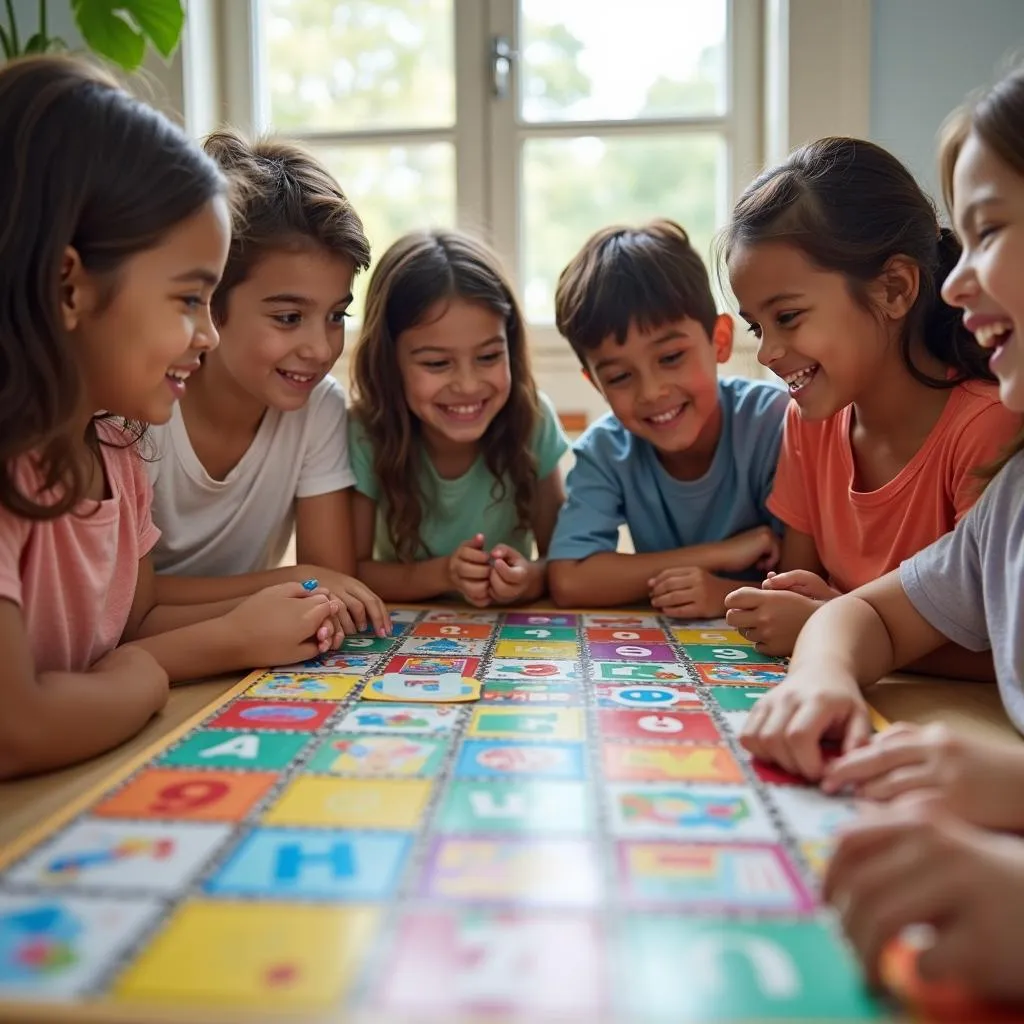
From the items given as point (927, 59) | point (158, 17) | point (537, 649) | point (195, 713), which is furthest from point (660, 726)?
point (927, 59)

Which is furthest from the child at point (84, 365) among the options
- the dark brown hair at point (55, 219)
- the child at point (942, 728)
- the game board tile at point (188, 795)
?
the child at point (942, 728)

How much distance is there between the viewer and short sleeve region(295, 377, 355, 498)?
1420 millimetres

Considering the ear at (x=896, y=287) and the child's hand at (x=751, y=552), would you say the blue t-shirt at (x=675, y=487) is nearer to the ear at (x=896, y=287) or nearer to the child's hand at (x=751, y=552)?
the child's hand at (x=751, y=552)

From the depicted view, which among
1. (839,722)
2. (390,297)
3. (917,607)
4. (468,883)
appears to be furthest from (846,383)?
(468,883)

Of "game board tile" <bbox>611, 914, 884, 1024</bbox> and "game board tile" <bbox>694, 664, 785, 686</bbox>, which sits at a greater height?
"game board tile" <bbox>611, 914, 884, 1024</bbox>

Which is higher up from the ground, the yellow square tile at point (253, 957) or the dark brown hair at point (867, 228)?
the dark brown hair at point (867, 228)

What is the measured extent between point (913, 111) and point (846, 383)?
1.13m

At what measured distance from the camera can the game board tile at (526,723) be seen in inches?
31.1

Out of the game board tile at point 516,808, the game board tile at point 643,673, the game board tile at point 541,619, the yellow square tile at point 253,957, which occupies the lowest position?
the game board tile at point 541,619

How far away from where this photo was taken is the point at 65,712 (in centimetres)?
76

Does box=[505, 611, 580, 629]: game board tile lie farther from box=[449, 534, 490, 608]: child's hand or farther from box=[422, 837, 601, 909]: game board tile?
box=[422, 837, 601, 909]: game board tile

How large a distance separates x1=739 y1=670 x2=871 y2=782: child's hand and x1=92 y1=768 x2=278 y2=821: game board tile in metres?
0.36

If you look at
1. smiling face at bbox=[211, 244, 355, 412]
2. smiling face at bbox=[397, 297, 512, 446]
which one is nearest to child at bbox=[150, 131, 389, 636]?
smiling face at bbox=[211, 244, 355, 412]

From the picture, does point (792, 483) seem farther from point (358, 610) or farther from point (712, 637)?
point (358, 610)
